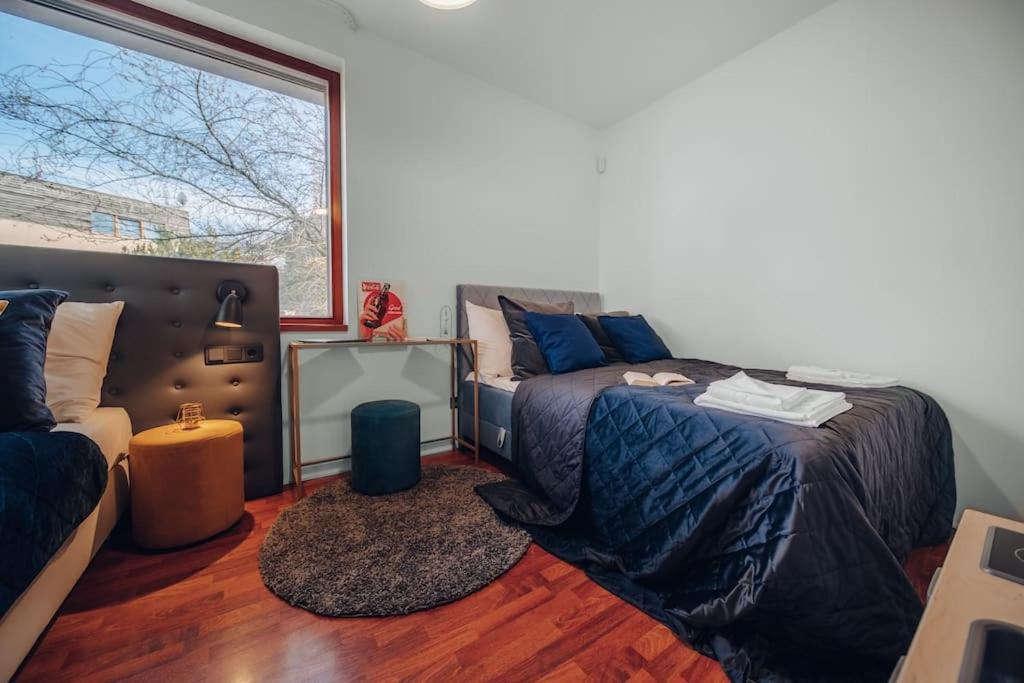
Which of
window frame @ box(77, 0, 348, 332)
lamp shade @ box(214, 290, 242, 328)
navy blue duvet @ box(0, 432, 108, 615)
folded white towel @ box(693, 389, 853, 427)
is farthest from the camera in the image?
window frame @ box(77, 0, 348, 332)

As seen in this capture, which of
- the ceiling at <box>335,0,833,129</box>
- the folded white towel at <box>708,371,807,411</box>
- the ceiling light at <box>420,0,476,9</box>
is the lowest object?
the folded white towel at <box>708,371,807,411</box>

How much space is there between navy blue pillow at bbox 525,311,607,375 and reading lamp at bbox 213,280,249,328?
1470 millimetres

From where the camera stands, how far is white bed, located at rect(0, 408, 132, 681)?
88 centimetres

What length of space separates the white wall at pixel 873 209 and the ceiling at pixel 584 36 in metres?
0.22

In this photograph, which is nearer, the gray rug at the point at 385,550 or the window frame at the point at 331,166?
the gray rug at the point at 385,550

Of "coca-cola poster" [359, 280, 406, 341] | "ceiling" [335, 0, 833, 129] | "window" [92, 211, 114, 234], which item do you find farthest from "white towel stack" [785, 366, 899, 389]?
"window" [92, 211, 114, 234]

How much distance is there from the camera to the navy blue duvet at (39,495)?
0.79 metres

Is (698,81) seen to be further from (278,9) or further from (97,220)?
(97,220)

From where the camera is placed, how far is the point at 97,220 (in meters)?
1.78

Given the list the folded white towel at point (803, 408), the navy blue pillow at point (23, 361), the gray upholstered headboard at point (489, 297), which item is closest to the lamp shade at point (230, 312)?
the navy blue pillow at point (23, 361)

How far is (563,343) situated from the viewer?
224cm

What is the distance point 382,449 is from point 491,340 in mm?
958

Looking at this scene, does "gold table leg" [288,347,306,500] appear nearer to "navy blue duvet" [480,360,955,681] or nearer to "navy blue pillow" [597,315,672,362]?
"navy blue duvet" [480,360,955,681]

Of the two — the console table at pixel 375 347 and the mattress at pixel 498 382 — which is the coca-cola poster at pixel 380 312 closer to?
the console table at pixel 375 347
